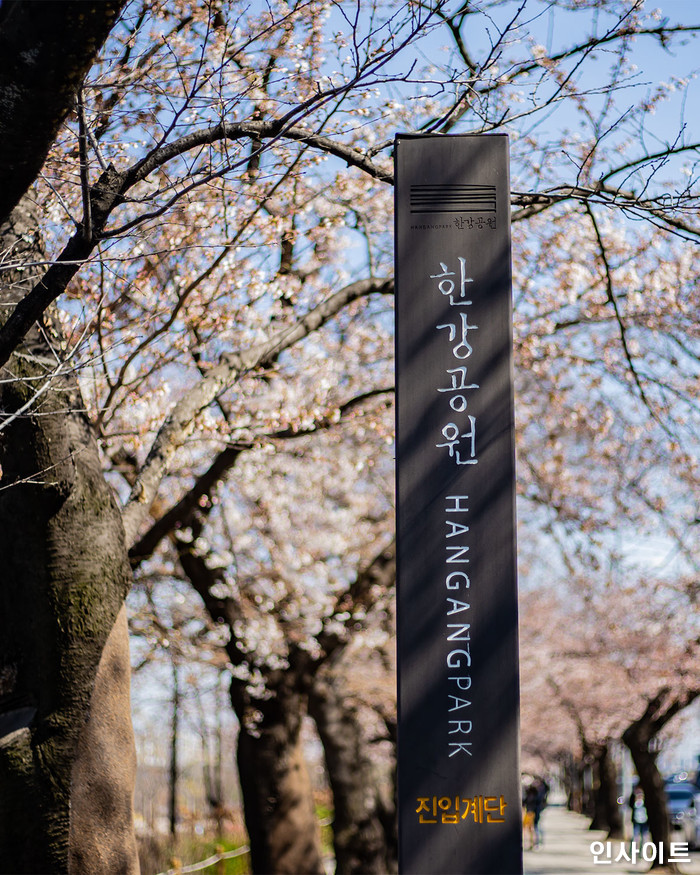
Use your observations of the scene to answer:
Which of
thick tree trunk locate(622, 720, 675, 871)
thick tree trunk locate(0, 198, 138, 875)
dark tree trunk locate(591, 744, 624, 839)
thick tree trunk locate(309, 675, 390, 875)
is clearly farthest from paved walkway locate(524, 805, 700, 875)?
thick tree trunk locate(0, 198, 138, 875)

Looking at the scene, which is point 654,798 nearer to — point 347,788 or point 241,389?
point 347,788

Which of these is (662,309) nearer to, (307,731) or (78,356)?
(78,356)

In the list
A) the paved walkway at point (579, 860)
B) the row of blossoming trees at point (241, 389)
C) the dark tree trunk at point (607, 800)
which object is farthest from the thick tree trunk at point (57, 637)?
the dark tree trunk at point (607, 800)

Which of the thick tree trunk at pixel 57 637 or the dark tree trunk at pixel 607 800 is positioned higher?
the thick tree trunk at pixel 57 637

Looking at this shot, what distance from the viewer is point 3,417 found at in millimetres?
5105

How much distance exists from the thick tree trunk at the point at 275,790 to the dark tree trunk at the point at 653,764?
11.0 meters

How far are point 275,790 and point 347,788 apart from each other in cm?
513

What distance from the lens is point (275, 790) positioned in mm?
10734

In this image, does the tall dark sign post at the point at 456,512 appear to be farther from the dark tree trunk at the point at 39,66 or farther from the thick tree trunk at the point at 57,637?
the thick tree trunk at the point at 57,637

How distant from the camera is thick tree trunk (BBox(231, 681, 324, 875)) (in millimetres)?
10664

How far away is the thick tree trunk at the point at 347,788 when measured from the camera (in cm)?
1489

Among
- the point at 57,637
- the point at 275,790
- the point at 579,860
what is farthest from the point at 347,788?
the point at 57,637

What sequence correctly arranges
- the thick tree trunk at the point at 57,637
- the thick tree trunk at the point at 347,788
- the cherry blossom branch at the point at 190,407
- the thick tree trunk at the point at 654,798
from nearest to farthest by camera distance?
1. the thick tree trunk at the point at 57,637
2. the cherry blossom branch at the point at 190,407
3. the thick tree trunk at the point at 347,788
4. the thick tree trunk at the point at 654,798

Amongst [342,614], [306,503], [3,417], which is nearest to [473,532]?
[3,417]
